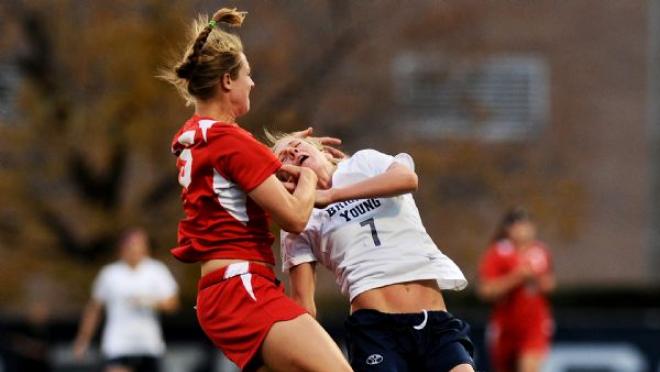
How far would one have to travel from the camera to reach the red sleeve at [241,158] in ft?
18.4

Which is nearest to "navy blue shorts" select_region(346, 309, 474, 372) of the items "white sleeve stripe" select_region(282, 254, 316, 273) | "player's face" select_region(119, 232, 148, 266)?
"white sleeve stripe" select_region(282, 254, 316, 273)

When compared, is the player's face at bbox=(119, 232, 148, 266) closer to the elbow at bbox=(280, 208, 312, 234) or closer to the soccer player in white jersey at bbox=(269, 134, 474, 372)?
the soccer player in white jersey at bbox=(269, 134, 474, 372)

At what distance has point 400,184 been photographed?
20.0 ft

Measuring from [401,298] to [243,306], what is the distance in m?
0.86

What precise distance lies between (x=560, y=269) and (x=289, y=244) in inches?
837

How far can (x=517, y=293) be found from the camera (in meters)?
14.5

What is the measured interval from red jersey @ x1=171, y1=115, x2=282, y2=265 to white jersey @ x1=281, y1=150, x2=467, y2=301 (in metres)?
0.49

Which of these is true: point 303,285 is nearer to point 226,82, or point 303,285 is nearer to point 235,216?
point 235,216

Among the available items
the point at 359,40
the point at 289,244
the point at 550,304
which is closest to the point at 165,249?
the point at 359,40

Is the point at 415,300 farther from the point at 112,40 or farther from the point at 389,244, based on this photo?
the point at 112,40

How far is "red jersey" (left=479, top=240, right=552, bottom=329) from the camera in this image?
14.2 meters

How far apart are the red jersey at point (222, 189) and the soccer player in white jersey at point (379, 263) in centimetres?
40

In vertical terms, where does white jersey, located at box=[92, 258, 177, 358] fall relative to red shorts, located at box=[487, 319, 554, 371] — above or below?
above

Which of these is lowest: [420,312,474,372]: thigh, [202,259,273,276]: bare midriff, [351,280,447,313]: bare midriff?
[420,312,474,372]: thigh
